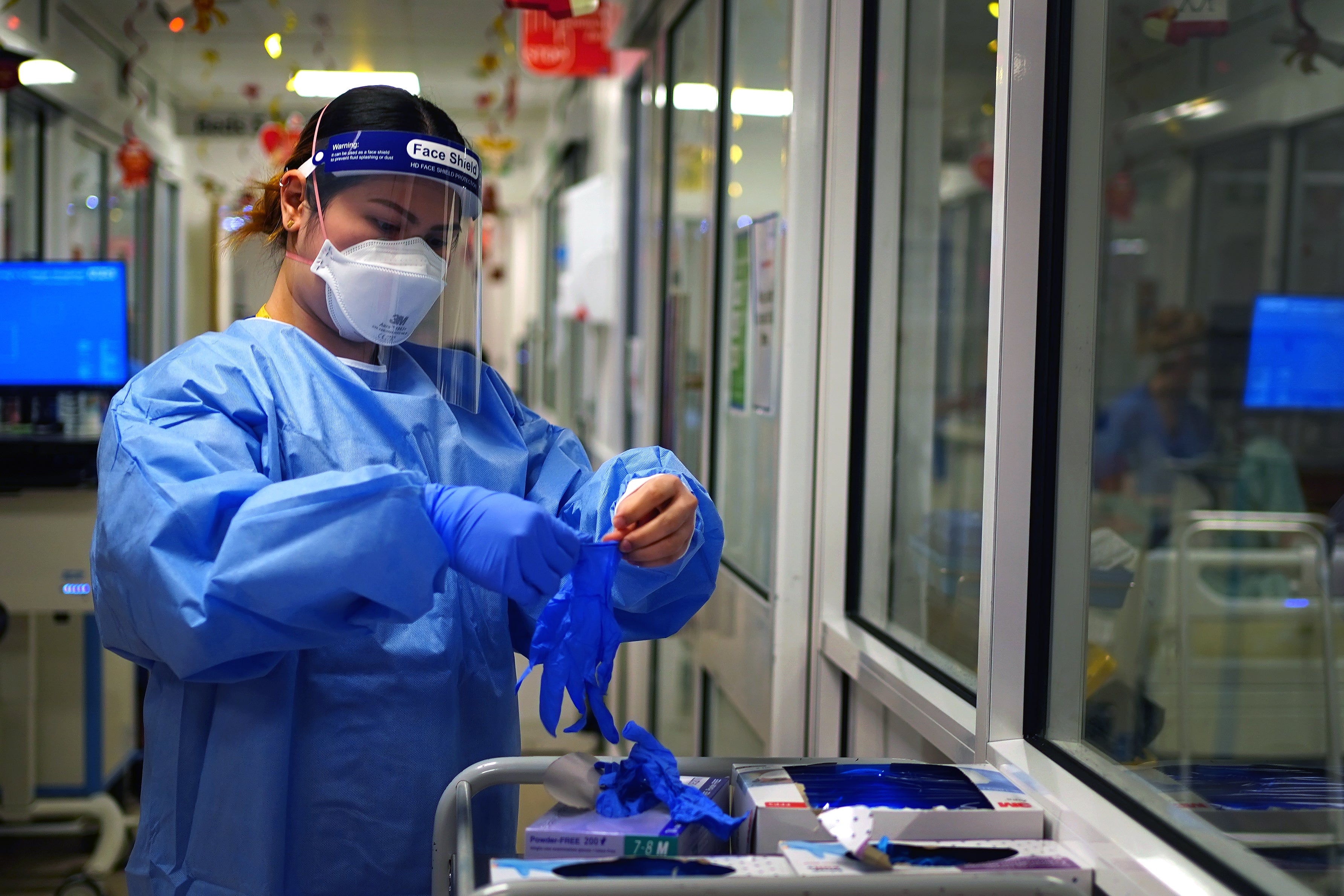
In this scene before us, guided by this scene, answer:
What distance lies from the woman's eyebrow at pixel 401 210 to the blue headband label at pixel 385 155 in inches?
1.5

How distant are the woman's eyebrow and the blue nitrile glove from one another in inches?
17.6

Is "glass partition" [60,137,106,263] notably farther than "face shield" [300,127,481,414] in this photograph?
Yes

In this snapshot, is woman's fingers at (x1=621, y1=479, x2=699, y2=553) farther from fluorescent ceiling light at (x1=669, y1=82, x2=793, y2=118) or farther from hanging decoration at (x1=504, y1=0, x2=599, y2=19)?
hanging decoration at (x1=504, y1=0, x2=599, y2=19)

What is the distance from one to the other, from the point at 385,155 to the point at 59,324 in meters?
A: 2.52

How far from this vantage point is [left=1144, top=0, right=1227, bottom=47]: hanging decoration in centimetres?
239

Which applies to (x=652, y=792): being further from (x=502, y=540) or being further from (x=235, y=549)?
(x=235, y=549)

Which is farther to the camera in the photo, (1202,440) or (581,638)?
(1202,440)

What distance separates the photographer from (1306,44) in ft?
11.3

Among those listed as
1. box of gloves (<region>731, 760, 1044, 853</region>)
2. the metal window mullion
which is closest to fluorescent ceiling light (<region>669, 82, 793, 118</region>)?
the metal window mullion

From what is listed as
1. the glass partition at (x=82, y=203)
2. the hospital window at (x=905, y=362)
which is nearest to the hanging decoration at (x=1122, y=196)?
the hospital window at (x=905, y=362)

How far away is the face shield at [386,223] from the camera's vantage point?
4.68 feet

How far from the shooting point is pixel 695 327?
135 inches

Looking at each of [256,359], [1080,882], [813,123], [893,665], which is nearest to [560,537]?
[256,359]

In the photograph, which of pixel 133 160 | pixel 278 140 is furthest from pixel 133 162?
pixel 278 140
